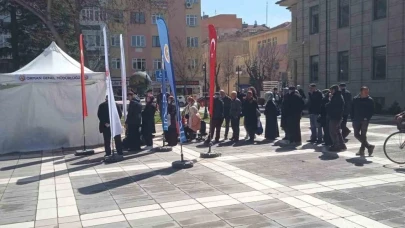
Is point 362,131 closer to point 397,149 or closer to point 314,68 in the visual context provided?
point 397,149

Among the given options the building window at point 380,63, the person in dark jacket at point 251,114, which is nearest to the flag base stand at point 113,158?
the person in dark jacket at point 251,114

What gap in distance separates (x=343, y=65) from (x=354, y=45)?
205 centimetres

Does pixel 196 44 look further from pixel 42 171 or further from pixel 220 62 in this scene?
pixel 42 171

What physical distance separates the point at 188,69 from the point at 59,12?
31.0 meters

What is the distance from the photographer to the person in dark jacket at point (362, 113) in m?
10.5

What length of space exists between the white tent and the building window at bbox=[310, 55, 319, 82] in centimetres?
2489

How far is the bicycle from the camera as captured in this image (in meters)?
9.43

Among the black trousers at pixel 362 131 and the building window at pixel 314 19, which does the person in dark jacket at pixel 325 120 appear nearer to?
the black trousers at pixel 362 131

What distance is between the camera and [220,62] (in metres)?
59.1

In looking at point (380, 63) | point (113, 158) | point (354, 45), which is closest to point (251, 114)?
point (113, 158)

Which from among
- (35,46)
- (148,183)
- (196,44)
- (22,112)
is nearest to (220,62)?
(196,44)

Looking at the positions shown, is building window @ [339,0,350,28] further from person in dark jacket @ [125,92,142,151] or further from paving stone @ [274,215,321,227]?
paving stone @ [274,215,321,227]

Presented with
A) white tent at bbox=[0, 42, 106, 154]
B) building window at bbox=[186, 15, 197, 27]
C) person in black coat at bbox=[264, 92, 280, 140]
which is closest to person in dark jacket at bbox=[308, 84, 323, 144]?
person in black coat at bbox=[264, 92, 280, 140]

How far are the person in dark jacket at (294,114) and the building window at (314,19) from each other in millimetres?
24116
